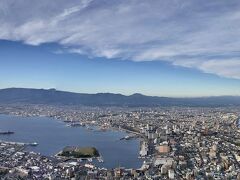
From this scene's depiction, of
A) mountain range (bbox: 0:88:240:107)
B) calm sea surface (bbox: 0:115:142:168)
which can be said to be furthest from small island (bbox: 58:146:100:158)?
mountain range (bbox: 0:88:240:107)

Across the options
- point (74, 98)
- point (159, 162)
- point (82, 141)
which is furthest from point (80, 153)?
point (74, 98)

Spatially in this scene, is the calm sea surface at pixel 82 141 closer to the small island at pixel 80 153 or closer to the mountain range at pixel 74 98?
the small island at pixel 80 153

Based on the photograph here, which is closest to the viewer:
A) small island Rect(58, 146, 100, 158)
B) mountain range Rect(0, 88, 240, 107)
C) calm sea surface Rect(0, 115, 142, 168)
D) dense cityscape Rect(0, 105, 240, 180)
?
dense cityscape Rect(0, 105, 240, 180)

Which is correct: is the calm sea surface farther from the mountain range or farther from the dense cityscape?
the mountain range

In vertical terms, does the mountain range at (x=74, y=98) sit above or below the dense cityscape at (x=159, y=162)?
above

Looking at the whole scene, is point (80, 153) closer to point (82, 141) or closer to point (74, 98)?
point (82, 141)

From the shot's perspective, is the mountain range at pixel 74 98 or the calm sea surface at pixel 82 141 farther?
the mountain range at pixel 74 98

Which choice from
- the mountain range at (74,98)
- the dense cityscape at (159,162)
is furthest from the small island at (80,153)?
the mountain range at (74,98)

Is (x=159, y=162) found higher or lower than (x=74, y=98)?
lower

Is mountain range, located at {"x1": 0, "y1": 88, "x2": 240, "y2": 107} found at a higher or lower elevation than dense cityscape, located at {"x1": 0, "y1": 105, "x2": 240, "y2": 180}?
higher
